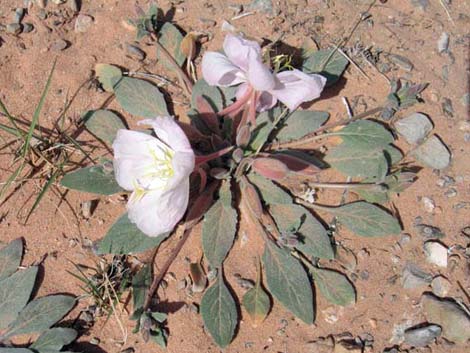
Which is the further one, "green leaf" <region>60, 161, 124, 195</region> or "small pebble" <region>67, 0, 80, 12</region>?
"small pebble" <region>67, 0, 80, 12</region>

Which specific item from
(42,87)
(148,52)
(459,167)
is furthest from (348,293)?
(42,87)

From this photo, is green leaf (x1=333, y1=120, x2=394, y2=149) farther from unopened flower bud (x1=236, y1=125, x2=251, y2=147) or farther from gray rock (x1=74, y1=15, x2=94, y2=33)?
gray rock (x1=74, y1=15, x2=94, y2=33)

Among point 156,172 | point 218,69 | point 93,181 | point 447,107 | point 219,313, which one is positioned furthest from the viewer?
point 447,107

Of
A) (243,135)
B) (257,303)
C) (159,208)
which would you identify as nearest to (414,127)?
(243,135)

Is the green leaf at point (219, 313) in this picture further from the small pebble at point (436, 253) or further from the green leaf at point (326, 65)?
the green leaf at point (326, 65)

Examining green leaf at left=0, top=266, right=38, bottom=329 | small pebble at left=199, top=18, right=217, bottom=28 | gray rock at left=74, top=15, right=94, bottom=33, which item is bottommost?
green leaf at left=0, top=266, right=38, bottom=329

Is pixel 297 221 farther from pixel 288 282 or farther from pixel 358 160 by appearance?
pixel 358 160

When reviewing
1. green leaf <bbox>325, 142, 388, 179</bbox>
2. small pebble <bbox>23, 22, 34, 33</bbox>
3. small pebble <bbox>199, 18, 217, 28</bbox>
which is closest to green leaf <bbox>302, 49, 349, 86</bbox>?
green leaf <bbox>325, 142, 388, 179</bbox>

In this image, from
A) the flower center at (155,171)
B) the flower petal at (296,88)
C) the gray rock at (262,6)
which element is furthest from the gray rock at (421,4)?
the flower center at (155,171)
